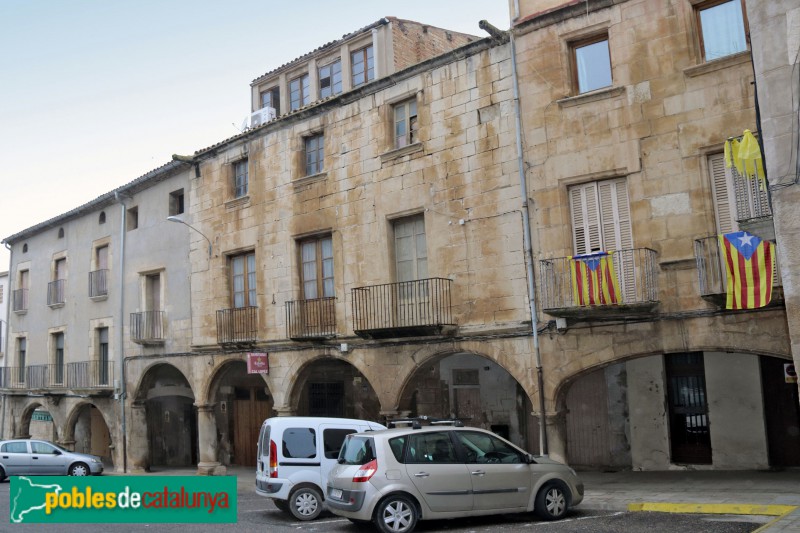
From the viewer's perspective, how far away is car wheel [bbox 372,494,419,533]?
10.7 meters

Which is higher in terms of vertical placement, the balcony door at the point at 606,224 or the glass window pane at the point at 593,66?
the glass window pane at the point at 593,66

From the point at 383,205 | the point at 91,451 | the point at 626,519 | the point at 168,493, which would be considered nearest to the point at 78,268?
the point at 91,451

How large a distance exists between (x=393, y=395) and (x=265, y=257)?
5.53 metres

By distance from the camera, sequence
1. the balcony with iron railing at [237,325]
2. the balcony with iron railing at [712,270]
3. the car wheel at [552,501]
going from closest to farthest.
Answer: the car wheel at [552,501] → the balcony with iron railing at [712,270] → the balcony with iron railing at [237,325]

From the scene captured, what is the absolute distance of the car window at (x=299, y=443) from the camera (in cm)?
1358

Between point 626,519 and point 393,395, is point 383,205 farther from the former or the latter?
point 626,519

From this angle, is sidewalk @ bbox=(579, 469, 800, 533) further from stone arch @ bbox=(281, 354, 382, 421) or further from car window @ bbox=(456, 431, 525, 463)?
stone arch @ bbox=(281, 354, 382, 421)

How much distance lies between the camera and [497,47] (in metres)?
15.9

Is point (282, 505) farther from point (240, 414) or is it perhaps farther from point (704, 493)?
point (240, 414)

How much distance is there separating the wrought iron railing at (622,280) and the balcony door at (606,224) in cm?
2

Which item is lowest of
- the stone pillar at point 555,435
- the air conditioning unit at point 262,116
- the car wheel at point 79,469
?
the car wheel at point 79,469

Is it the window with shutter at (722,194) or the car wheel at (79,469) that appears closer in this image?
the window with shutter at (722,194)

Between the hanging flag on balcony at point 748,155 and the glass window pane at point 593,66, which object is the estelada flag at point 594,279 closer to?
the hanging flag on balcony at point 748,155

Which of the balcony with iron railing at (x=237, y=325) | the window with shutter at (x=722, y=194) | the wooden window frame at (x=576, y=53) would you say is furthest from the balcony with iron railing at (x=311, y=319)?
the window with shutter at (x=722, y=194)
